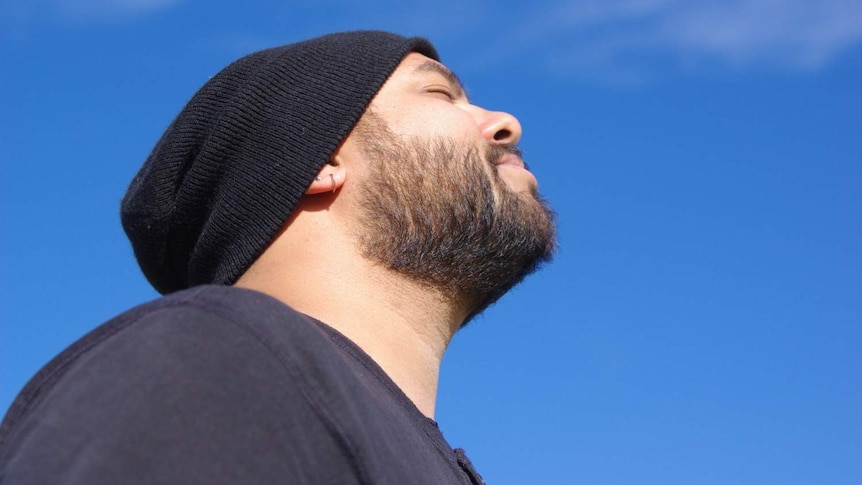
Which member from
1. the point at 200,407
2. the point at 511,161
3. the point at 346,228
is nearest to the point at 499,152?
the point at 511,161

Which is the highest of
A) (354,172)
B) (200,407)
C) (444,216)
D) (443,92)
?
(443,92)

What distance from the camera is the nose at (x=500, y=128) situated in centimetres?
352

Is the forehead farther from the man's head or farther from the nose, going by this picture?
the nose

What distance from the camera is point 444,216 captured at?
3.22 meters

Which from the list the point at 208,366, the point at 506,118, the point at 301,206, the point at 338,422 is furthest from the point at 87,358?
the point at 506,118

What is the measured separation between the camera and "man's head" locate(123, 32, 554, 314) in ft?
10.6

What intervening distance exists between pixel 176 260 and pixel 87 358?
86.2 inches

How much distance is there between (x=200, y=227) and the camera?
359 cm

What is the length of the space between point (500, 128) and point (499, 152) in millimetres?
117

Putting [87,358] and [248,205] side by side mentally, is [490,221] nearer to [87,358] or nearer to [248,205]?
[248,205]

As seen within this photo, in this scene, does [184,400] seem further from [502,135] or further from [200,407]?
[502,135]

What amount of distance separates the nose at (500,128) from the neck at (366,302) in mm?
676

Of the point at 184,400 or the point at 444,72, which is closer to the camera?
the point at 184,400

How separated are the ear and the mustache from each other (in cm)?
53
